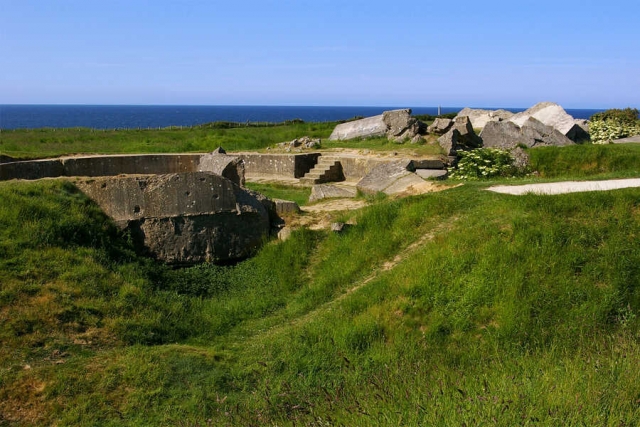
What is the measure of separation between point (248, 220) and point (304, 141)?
11.6 metres

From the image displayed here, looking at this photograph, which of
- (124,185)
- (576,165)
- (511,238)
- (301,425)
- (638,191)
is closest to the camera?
(301,425)

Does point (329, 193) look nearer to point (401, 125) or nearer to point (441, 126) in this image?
point (441, 126)

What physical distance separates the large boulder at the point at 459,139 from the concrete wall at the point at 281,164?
3.92 meters

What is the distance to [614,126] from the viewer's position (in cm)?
2486

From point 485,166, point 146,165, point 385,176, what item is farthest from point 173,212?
point 485,166

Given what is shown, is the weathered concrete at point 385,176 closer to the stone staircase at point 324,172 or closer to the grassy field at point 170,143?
the stone staircase at point 324,172

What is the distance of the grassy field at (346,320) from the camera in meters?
5.59

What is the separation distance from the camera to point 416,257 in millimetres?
9023

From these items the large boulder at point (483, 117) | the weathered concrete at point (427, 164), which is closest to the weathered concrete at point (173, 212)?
the weathered concrete at point (427, 164)

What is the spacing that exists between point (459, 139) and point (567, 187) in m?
9.06

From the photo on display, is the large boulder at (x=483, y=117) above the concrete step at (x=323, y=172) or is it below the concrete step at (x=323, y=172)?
above

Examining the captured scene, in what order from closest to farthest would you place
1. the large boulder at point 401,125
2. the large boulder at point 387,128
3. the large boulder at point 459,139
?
1. the large boulder at point 459,139
2. the large boulder at point 401,125
3. the large boulder at point 387,128

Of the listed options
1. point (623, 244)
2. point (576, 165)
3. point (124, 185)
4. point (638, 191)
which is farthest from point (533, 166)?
point (124, 185)

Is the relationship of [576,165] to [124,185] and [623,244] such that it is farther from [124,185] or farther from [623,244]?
[124,185]
